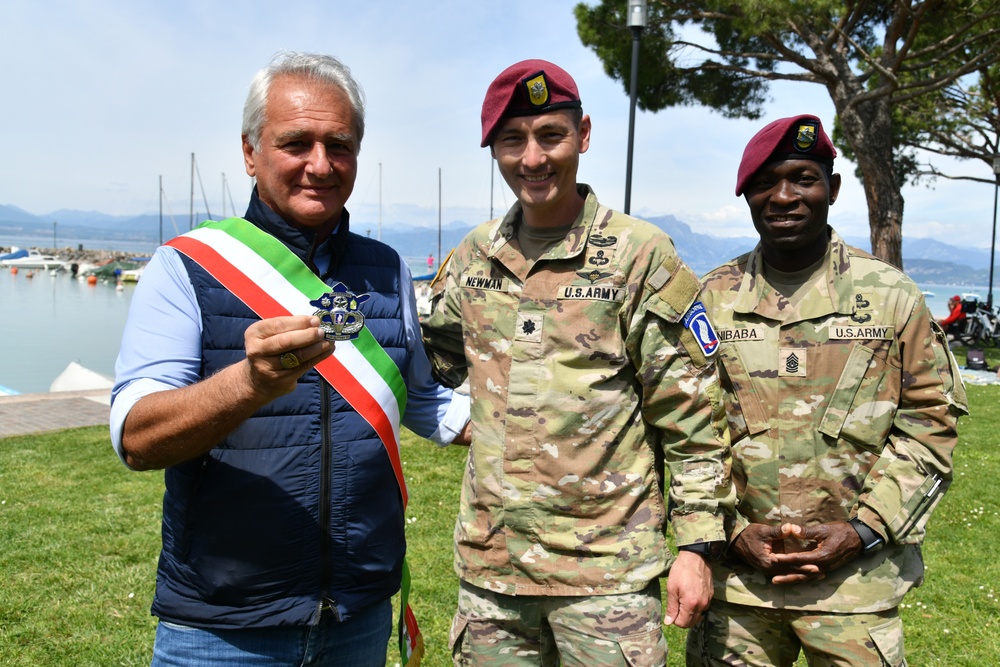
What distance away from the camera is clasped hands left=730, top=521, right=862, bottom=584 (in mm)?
2232

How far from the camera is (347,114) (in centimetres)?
205

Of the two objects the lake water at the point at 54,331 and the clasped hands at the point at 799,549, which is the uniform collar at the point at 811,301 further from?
the lake water at the point at 54,331

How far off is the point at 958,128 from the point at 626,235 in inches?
962

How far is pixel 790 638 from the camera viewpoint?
2414 millimetres

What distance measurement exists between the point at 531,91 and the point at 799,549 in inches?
62.9

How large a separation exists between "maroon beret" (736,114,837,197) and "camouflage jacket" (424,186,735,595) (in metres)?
0.46

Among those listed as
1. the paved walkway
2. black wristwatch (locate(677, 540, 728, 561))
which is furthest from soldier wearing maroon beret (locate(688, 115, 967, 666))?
the paved walkway

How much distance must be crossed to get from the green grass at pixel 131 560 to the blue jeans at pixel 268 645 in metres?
1.88

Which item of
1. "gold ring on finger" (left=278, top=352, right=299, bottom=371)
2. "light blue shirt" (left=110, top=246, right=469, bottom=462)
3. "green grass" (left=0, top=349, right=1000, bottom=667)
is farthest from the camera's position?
"green grass" (left=0, top=349, right=1000, bottom=667)

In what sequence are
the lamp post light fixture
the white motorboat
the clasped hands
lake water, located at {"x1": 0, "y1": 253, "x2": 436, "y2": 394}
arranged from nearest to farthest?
the clasped hands
the lamp post light fixture
lake water, located at {"x1": 0, "y1": 253, "x2": 436, "y2": 394}
the white motorboat

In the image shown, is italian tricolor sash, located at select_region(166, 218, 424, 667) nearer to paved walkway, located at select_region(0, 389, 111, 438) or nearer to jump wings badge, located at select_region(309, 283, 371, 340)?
jump wings badge, located at select_region(309, 283, 371, 340)

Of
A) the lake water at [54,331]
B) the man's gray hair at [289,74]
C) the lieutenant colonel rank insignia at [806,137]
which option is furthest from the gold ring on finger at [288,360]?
the lake water at [54,331]

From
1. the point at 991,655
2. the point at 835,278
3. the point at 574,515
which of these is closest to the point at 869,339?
the point at 835,278

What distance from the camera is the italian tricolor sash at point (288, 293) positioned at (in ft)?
6.45
